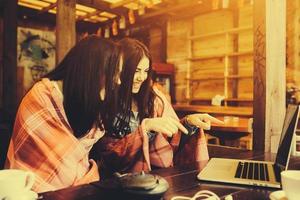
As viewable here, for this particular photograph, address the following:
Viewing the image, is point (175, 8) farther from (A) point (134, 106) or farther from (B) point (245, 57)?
(A) point (134, 106)

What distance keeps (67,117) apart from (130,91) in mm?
792

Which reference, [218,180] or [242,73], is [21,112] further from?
[242,73]

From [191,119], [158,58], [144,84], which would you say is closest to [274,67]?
[191,119]

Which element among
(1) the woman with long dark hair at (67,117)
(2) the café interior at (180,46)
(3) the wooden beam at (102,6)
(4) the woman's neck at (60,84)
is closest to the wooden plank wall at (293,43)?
(2) the café interior at (180,46)

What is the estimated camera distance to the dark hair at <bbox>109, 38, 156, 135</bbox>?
2459 millimetres

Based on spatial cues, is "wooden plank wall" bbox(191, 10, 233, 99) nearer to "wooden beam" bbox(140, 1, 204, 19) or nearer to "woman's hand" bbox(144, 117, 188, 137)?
"wooden beam" bbox(140, 1, 204, 19)

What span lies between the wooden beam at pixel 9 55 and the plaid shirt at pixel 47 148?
20.1ft

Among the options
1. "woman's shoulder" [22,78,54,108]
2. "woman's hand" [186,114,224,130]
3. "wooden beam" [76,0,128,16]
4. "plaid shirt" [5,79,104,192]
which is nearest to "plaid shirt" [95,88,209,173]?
"woman's hand" [186,114,224,130]

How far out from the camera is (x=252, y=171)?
160cm

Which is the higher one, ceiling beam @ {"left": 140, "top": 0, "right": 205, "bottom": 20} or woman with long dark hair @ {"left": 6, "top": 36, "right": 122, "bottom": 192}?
ceiling beam @ {"left": 140, "top": 0, "right": 205, "bottom": 20}

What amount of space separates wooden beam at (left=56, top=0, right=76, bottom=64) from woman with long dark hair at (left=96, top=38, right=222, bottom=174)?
1.37m

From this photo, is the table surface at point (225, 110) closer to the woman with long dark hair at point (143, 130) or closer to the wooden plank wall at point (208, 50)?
the wooden plank wall at point (208, 50)

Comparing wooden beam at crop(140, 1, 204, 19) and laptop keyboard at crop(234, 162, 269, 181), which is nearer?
laptop keyboard at crop(234, 162, 269, 181)

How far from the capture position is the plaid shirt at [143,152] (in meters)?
2.00
